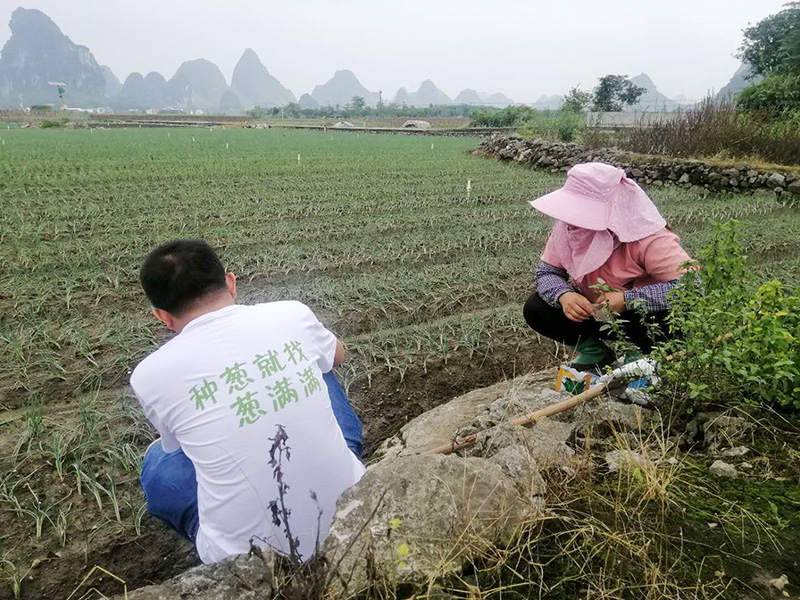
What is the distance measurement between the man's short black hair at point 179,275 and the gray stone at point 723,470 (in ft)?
5.13

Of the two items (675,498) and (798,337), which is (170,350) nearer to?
(675,498)

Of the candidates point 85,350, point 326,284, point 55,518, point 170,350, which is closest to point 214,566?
point 170,350

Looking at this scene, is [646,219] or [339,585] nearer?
[339,585]

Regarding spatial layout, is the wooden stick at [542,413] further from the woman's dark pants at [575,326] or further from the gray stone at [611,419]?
the woman's dark pants at [575,326]

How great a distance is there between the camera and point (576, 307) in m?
2.43

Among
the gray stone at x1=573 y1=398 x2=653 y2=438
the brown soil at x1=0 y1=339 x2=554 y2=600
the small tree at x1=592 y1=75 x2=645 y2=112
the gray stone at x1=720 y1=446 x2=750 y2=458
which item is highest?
the small tree at x1=592 y1=75 x2=645 y2=112

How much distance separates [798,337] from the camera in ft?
5.17

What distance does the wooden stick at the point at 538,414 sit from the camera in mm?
1919

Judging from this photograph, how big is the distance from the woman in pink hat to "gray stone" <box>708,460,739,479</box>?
818mm

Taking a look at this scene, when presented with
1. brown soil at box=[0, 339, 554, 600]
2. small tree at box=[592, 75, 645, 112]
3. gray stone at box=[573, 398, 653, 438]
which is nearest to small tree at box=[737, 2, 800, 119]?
brown soil at box=[0, 339, 554, 600]

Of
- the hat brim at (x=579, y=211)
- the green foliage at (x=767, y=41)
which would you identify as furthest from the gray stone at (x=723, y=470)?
the green foliage at (x=767, y=41)

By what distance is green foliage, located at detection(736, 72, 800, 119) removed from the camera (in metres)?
14.7

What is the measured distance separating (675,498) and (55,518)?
231 centimetres

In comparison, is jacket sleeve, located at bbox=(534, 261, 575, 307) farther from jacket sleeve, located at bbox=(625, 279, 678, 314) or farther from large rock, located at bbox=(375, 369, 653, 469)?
large rock, located at bbox=(375, 369, 653, 469)
